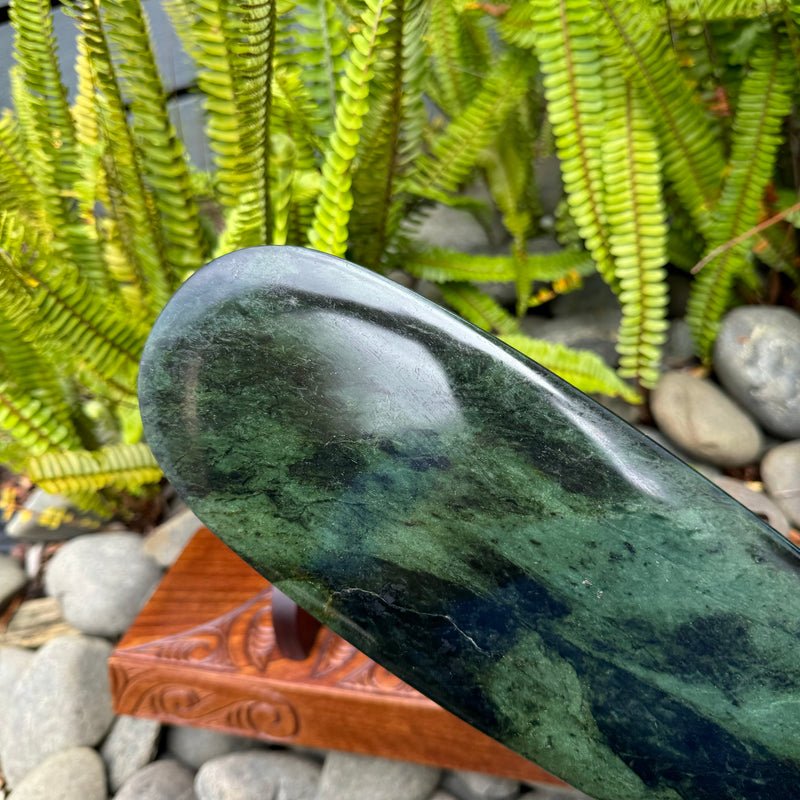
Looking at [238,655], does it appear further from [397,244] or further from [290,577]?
[397,244]

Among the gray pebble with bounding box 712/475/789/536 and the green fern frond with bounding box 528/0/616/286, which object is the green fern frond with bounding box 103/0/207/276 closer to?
the green fern frond with bounding box 528/0/616/286

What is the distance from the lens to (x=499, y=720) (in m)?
0.69

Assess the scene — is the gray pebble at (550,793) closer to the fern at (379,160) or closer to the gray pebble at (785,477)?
the gray pebble at (785,477)

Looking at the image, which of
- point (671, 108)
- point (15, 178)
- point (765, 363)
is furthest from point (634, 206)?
point (15, 178)

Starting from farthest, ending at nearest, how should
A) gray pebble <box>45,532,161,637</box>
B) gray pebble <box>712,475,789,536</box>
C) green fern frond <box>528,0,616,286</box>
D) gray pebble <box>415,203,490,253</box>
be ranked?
gray pebble <box>415,203,490,253</box> → gray pebble <box>45,532,161,637</box> → gray pebble <box>712,475,789,536</box> → green fern frond <box>528,0,616,286</box>

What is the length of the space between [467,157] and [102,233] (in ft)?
2.41

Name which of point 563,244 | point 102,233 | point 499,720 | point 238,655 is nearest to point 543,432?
point 499,720

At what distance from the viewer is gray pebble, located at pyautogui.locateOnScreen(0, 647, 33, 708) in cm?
122

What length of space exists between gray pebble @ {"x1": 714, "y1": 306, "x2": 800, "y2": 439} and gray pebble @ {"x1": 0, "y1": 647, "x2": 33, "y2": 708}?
1.44 meters

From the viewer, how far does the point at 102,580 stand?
1307mm

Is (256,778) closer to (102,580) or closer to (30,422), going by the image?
(102,580)

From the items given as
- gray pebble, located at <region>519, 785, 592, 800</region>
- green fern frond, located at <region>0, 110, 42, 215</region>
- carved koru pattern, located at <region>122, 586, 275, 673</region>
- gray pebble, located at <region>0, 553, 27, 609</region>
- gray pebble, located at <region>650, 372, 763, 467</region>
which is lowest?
gray pebble, located at <region>0, 553, 27, 609</region>

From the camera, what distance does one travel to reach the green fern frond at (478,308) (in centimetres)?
143

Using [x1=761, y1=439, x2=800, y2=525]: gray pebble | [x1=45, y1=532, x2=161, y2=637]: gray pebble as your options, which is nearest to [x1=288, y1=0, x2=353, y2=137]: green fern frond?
[x1=45, y1=532, x2=161, y2=637]: gray pebble
